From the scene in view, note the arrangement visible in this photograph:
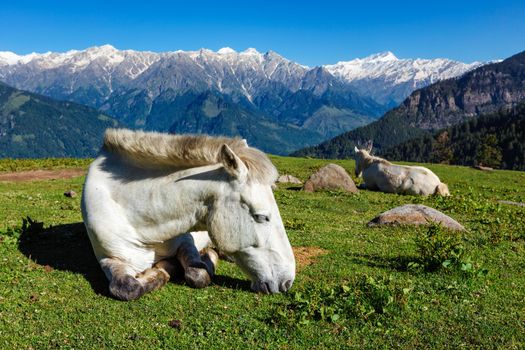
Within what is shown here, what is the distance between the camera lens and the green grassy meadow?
623cm

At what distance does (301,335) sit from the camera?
6.34m

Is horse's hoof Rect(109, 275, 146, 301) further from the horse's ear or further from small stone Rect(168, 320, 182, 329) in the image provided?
the horse's ear

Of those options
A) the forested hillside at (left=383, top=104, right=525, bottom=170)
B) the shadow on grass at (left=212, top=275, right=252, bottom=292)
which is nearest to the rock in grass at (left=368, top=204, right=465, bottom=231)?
the shadow on grass at (left=212, top=275, right=252, bottom=292)

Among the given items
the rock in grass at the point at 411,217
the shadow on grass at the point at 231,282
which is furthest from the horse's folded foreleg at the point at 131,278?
the rock in grass at the point at 411,217

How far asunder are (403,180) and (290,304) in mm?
21018

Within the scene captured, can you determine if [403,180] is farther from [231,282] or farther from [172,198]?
[172,198]

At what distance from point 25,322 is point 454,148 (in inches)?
7913

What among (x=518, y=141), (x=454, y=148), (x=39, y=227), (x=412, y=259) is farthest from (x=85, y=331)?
(x=454, y=148)

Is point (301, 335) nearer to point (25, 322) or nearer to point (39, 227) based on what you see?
point (25, 322)

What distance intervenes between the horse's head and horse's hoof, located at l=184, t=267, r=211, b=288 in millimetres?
1041

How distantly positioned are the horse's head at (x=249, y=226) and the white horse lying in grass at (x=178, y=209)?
0.05ft

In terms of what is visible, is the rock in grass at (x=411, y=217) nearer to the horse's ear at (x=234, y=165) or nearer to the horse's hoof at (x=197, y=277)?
the horse's hoof at (x=197, y=277)

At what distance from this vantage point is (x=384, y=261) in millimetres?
10750

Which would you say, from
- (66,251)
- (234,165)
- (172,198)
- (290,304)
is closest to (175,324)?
(290,304)
